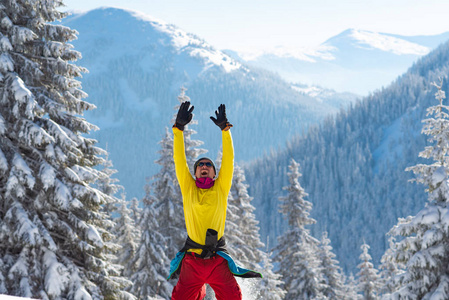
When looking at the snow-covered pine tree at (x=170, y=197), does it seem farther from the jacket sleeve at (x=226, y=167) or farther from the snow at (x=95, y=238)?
the jacket sleeve at (x=226, y=167)

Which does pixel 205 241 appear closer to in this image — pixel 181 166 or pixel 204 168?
pixel 204 168

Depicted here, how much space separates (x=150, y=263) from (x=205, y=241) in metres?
13.6

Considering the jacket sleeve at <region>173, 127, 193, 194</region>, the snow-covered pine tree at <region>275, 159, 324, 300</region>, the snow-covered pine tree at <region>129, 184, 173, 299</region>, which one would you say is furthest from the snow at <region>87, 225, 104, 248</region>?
the snow-covered pine tree at <region>275, 159, 324, 300</region>

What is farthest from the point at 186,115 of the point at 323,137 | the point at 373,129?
the point at 373,129

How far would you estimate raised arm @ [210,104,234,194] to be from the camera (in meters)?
5.89

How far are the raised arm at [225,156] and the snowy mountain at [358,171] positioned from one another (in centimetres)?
10272

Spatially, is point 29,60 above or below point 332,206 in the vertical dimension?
above

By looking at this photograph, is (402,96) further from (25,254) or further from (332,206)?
(25,254)

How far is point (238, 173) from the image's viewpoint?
2538 cm

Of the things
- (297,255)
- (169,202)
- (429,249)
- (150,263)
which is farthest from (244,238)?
(429,249)

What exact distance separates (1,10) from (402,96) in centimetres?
19509

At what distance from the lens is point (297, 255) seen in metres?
23.4

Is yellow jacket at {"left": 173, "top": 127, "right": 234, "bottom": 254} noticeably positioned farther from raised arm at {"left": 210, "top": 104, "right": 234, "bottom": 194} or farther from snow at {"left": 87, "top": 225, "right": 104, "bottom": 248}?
snow at {"left": 87, "top": 225, "right": 104, "bottom": 248}

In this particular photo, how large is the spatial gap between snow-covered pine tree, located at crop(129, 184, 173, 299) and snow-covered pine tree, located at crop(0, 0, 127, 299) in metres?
7.14
